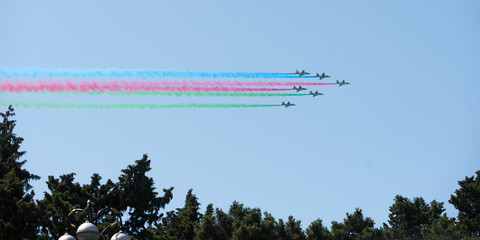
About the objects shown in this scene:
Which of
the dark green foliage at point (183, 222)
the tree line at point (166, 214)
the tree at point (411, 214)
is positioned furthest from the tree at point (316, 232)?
the tree at point (411, 214)

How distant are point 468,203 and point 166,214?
38152mm

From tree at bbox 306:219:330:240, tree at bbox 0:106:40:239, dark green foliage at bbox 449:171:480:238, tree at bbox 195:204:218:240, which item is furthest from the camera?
dark green foliage at bbox 449:171:480:238

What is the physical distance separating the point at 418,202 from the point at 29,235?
5107cm

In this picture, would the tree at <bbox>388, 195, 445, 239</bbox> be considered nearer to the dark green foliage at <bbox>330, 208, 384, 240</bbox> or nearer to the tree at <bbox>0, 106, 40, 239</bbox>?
the dark green foliage at <bbox>330, 208, 384, 240</bbox>

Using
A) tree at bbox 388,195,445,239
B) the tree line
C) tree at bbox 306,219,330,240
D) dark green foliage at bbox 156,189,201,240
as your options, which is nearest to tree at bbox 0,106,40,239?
the tree line

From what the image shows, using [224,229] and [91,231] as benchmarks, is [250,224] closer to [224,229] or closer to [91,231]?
[224,229]

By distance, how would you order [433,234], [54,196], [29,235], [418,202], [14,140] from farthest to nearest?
[418,202]
[14,140]
[433,234]
[54,196]
[29,235]

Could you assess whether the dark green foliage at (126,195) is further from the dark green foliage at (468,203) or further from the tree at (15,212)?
the dark green foliage at (468,203)

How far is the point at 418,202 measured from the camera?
80375 mm

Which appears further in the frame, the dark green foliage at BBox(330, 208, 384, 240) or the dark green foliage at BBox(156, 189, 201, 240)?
the dark green foliage at BBox(330, 208, 384, 240)

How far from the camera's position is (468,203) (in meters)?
76.2

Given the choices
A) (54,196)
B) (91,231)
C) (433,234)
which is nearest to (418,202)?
(433,234)

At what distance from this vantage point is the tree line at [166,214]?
53.2m

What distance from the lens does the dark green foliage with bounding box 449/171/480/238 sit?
2928 inches
